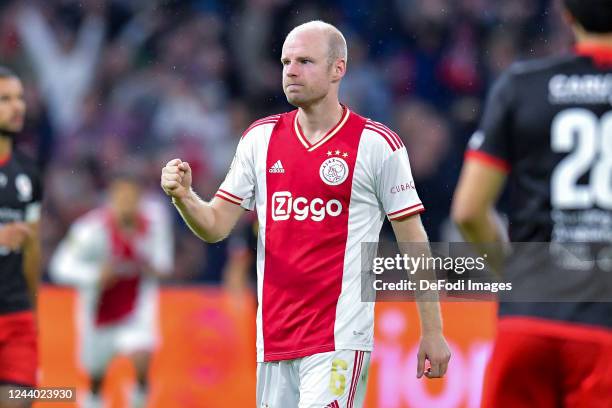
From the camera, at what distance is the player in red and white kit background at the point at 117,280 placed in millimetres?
11102

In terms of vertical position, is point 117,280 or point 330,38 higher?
point 330,38

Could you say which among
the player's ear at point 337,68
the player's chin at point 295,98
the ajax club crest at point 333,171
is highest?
the player's ear at point 337,68

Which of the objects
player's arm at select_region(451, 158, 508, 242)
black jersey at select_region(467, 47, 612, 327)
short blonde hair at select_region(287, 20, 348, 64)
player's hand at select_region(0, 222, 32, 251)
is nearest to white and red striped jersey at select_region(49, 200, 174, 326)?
player's hand at select_region(0, 222, 32, 251)

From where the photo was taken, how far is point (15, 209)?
7191mm

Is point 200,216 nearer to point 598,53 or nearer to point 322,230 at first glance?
point 322,230

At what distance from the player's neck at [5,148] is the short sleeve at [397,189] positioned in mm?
2928

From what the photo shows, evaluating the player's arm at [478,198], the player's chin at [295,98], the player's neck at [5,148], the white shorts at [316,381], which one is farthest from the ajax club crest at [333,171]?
the player's neck at [5,148]

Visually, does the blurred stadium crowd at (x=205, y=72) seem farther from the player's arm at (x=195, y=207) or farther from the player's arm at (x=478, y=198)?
the player's arm at (x=478, y=198)

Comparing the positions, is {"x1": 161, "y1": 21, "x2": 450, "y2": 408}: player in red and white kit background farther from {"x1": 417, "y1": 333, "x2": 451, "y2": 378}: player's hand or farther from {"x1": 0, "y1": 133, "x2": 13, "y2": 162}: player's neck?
{"x1": 0, "y1": 133, "x2": 13, "y2": 162}: player's neck

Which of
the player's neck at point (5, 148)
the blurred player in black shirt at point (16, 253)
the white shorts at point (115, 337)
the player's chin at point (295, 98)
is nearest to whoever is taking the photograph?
the player's chin at point (295, 98)

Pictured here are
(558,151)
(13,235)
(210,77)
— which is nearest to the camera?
(558,151)

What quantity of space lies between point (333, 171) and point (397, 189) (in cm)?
30

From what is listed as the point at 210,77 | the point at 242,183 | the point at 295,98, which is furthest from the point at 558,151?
the point at 210,77

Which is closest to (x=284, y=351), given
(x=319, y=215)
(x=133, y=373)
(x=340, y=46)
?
(x=319, y=215)
